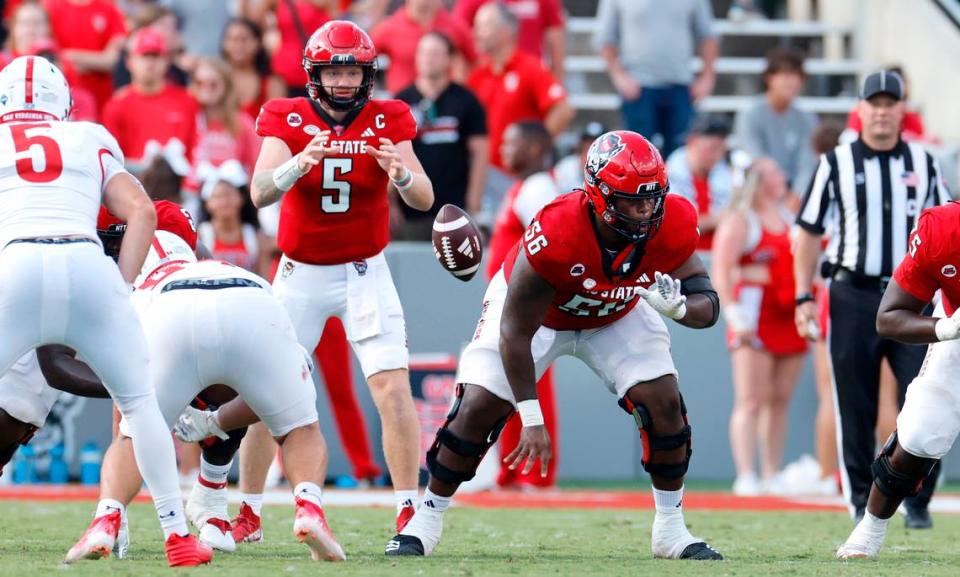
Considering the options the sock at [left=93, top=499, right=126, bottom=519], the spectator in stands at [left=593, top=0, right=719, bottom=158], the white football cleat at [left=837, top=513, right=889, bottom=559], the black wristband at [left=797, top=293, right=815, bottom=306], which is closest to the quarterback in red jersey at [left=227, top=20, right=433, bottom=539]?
the sock at [left=93, top=499, right=126, bottom=519]

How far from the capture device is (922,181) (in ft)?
23.0

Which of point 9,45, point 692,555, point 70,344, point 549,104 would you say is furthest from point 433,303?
point 70,344

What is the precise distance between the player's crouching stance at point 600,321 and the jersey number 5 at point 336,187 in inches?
32.5

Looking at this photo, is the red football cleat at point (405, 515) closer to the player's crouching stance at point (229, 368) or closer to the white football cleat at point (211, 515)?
the white football cleat at point (211, 515)

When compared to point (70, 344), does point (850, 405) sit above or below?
below

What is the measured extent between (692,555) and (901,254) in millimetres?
2075

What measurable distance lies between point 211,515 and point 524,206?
339 centimetres

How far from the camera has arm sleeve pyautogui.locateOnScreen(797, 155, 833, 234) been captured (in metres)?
7.09

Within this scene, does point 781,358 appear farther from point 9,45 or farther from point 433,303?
point 9,45

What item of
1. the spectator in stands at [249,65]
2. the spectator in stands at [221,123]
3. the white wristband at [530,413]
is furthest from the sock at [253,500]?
the spectator in stands at [249,65]

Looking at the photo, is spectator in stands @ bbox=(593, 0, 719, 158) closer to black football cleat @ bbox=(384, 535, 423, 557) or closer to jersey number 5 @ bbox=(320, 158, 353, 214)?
jersey number 5 @ bbox=(320, 158, 353, 214)

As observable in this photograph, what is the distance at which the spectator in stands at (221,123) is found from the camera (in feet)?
32.1

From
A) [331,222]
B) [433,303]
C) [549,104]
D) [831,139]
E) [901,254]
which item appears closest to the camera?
[331,222]

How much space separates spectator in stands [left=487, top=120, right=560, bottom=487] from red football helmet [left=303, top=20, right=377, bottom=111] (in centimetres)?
245
